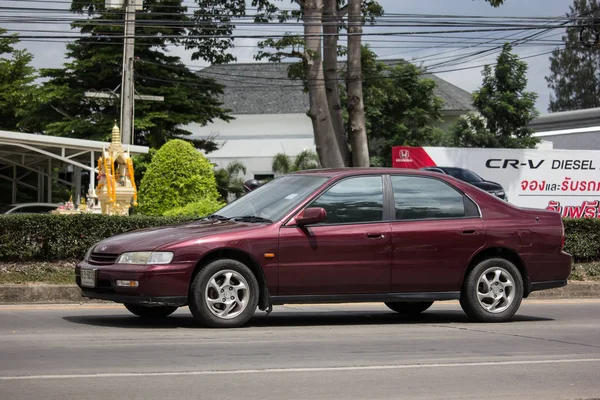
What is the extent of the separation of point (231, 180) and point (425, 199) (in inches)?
1506

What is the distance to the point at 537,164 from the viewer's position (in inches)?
1039

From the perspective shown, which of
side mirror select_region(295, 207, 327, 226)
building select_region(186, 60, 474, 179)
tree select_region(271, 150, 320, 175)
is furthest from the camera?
building select_region(186, 60, 474, 179)

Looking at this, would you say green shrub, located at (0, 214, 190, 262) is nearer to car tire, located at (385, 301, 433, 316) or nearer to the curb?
the curb

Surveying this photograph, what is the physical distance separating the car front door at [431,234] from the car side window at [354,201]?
20cm

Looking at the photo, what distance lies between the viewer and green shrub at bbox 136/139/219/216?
20.2 meters

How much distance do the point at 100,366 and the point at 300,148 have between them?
48.3m

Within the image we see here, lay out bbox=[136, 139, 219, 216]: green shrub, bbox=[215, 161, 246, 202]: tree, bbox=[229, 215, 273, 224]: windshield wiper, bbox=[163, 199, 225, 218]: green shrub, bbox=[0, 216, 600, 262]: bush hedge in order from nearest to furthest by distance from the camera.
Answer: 1. bbox=[229, 215, 273, 224]: windshield wiper
2. bbox=[0, 216, 600, 262]: bush hedge
3. bbox=[163, 199, 225, 218]: green shrub
4. bbox=[136, 139, 219, 216]: green shrub
5. bbox=[215, 161, 246, 202]: tree

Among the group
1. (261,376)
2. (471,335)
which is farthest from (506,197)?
(261,376)

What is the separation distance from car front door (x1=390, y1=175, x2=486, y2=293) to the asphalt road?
522 millimetres

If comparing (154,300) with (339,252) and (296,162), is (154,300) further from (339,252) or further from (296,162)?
(296,162)

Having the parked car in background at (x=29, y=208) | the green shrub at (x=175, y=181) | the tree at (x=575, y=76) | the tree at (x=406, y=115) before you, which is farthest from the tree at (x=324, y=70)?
the tree at (x=575, y=76)

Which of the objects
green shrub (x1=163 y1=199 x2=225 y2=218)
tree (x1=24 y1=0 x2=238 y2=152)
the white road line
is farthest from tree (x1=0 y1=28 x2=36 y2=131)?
the white road line

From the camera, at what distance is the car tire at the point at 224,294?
29.4 feet

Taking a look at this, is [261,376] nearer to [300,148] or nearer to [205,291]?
[205,291]
